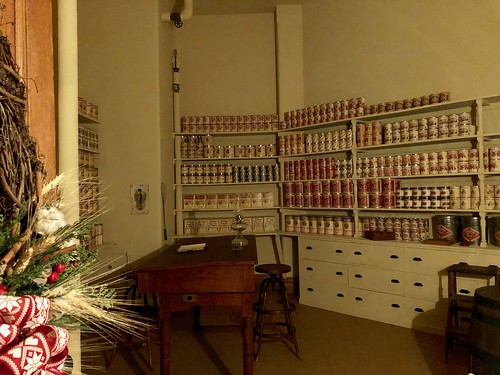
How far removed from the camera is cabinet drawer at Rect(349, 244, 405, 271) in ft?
11.9

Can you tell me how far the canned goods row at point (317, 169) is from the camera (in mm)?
A: 4227

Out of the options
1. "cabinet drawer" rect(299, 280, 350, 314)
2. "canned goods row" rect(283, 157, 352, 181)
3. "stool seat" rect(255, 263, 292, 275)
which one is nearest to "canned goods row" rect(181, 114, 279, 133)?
"canned goods row" rect(283, 157, 352, 181)

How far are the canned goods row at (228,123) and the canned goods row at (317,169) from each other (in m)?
0.58

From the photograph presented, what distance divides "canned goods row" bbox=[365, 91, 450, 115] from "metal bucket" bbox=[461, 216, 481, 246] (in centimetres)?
114

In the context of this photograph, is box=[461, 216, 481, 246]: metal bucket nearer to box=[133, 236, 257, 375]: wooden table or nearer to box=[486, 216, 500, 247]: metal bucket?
box=[486, 216, 500, 247]: metal bucket

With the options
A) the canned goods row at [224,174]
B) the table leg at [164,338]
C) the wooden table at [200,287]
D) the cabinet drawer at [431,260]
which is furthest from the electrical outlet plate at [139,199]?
the cabinet drawer at [431,260]

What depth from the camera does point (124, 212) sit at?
13.1ft

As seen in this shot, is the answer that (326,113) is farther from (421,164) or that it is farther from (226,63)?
(226,63)

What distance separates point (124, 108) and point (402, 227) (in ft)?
10.3

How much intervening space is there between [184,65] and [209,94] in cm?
54

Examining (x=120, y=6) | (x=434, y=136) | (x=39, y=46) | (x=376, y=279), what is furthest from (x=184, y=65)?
(x=39, y=46)

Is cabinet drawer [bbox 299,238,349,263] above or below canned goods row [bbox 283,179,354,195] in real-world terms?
below

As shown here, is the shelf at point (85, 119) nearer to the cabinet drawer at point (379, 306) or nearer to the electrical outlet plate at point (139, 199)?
the electrical outlet plate at point (139, 199)

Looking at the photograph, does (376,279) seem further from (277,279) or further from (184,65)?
(184,65)
